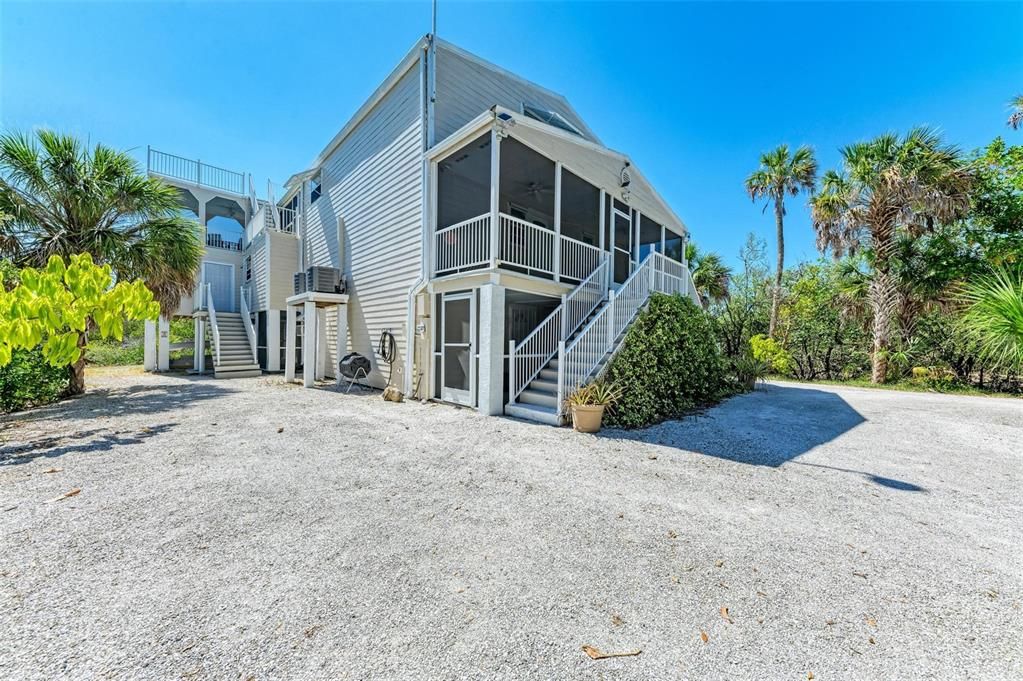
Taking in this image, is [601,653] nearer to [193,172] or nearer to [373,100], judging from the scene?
[373,100]

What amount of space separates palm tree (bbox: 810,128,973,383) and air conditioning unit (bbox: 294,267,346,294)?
56.4 feet

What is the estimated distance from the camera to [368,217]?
35.7 ft

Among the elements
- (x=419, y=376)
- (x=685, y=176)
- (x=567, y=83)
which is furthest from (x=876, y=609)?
(x=685, y=176)

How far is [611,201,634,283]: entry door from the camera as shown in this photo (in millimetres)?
11609

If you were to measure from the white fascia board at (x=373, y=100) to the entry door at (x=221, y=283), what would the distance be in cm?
715

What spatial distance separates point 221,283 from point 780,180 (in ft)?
84.5

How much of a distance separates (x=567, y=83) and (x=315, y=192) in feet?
30.9

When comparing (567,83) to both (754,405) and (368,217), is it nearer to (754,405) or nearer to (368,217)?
(368,217)

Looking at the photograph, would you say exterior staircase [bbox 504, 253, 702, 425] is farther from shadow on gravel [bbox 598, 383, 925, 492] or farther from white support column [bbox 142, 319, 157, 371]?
white support column [bbox 142, 319, 157, 371]

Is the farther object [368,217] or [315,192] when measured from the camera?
[315,192]

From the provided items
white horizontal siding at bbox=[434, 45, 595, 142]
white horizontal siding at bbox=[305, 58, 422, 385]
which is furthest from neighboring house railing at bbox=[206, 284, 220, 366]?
white horizontal siding at bbox=[434, 45, 595, 142]

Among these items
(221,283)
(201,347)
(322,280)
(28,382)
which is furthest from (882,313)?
→ (221,283)

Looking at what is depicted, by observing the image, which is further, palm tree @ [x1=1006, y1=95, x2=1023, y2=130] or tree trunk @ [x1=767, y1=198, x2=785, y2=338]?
tree trunk @ [x1=767, y1=198, x2=785, y2=338]

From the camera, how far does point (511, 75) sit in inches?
413
